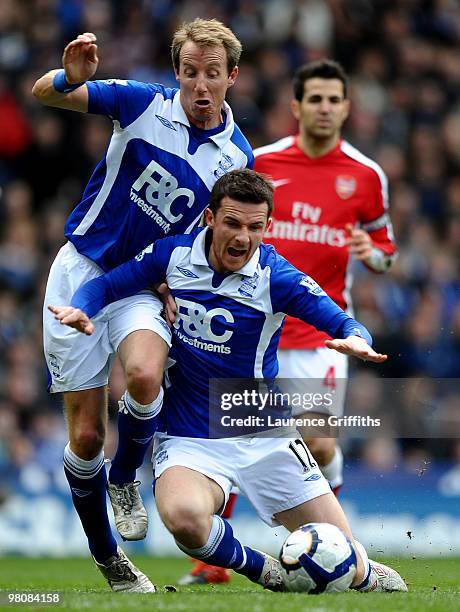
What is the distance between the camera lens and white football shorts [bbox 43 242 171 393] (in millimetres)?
7109

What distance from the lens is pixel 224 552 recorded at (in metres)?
6.59

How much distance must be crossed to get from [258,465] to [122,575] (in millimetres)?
1153

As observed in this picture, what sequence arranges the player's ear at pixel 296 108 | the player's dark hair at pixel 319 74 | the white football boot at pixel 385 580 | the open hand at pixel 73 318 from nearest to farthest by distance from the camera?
the open hand at pixel 73 318 → the white football boot at pixel 385 580 → the player's dark hair at pixel 319 74 → the player's ear at pixel 296 108

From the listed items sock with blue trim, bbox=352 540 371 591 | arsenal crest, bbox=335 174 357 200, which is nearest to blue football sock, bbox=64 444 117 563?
sock with blue trim, bbox=352 540 371 591

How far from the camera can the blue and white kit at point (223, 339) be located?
6836 millimetres

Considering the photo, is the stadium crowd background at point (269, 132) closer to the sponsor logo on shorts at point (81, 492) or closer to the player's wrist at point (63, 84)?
the sponsor logo on shorts at point (81, 492)

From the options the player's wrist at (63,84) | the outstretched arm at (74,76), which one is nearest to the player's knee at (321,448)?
the outstretched arm at (74,76)

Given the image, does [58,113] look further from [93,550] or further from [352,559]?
[352,559]

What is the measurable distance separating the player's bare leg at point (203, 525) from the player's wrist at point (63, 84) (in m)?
1.96

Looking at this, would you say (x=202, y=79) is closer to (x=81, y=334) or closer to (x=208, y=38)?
(x=208, y=38)

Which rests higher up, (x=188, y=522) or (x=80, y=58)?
(x=80, y=58)

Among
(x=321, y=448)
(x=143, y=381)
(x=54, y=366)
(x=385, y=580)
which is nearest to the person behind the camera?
(x=143, y=381)

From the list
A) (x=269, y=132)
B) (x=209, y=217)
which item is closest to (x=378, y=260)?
(x=209, y=217)

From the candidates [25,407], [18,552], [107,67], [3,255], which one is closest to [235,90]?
[107,67]
